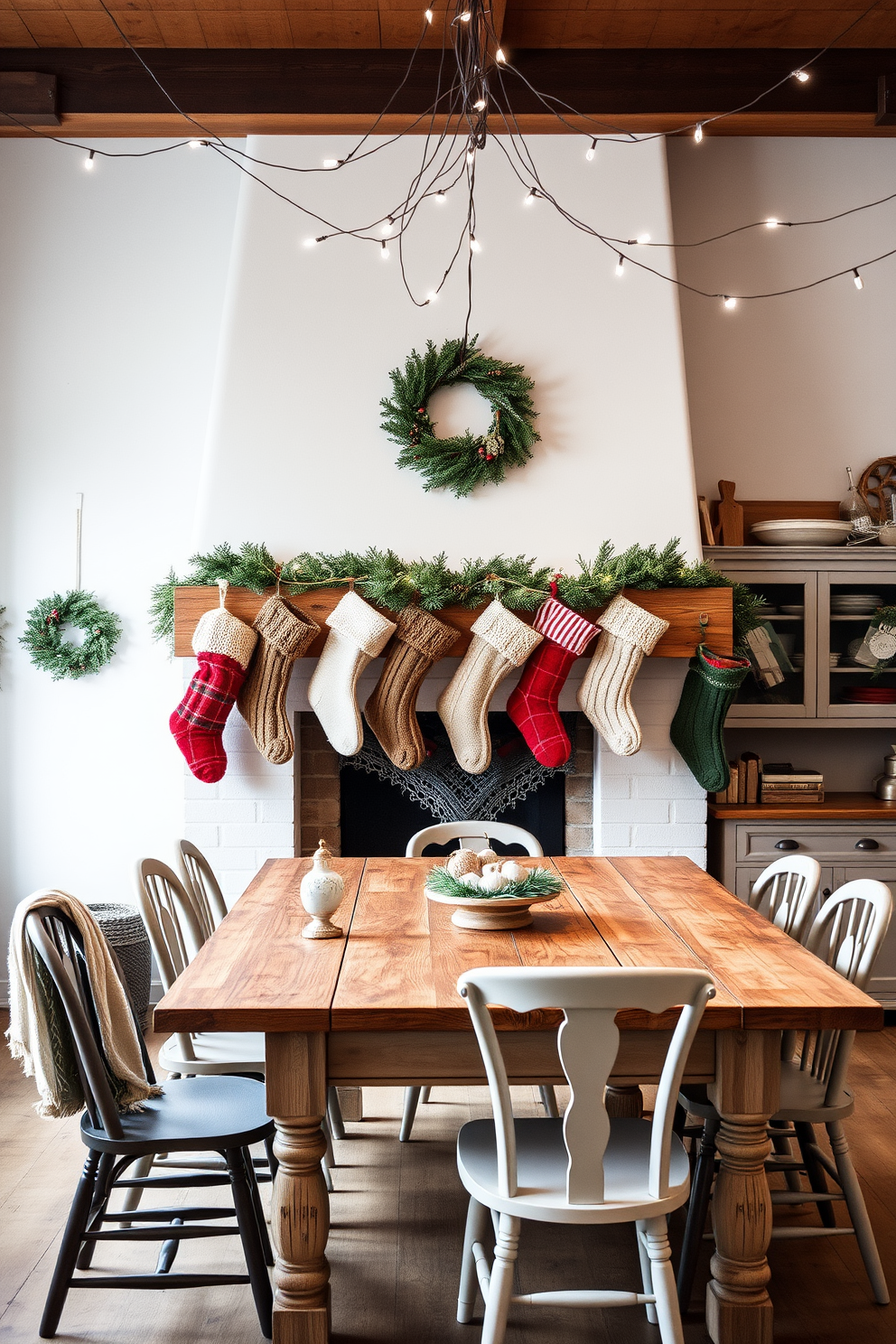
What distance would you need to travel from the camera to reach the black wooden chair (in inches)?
70.3

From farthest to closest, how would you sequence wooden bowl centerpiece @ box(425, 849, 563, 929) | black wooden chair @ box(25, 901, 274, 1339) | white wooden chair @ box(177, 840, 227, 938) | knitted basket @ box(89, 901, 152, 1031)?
knitted basket @ box(89, 901, 152, 1031) < white wooden chair @ box(177, 840, 227, 938) < wooden bowl centerpiece @ box(425, 849, 563, 929) < black wooden chair @ box(25, 901, 274, 1339)

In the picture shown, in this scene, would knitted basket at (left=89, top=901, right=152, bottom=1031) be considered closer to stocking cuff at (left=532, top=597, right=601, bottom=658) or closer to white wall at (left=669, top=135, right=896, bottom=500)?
stocking cuff at (left=532, top=597, right=601, bottom=658)

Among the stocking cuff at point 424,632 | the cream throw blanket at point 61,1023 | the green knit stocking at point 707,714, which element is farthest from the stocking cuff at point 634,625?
the cream throw blanket at point 61,1023

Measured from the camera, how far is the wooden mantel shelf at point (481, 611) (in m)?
3.30

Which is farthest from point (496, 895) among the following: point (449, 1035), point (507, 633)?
point (507, 633)

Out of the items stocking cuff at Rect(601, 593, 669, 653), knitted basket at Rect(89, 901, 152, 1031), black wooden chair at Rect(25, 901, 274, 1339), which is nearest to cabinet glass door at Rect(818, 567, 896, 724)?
stocking cuff at Rect(601, 593, 669, 653)

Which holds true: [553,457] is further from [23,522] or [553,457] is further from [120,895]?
[120,895]

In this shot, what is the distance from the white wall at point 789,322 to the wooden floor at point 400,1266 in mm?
2359

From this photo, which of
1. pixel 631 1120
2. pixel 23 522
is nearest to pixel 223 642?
pixel 23 522

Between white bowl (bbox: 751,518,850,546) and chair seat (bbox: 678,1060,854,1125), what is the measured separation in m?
2.09

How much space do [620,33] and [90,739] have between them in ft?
9.84

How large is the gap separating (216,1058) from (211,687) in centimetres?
130

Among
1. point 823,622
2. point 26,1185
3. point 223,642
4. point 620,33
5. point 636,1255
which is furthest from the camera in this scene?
point 823,622

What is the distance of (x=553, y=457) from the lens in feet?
11.3
